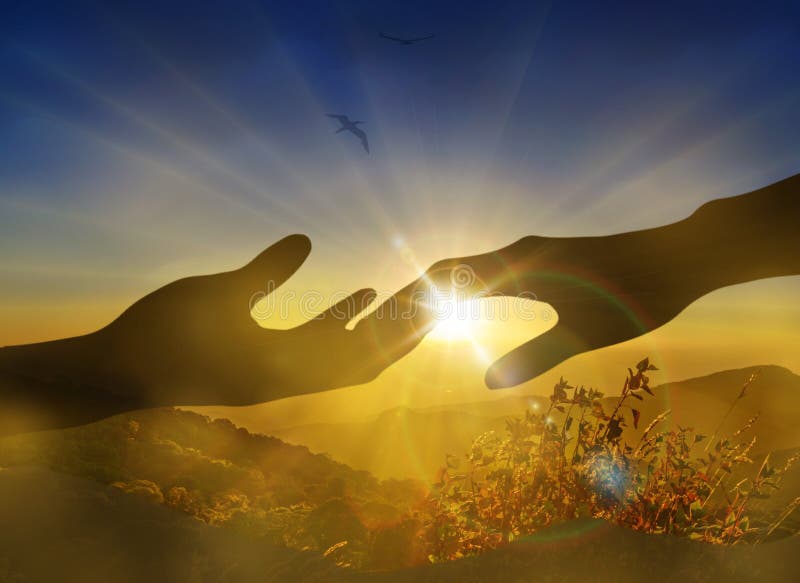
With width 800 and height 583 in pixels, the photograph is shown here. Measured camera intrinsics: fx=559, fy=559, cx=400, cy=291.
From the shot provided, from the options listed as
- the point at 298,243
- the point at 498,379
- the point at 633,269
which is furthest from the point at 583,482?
the point at 298,243

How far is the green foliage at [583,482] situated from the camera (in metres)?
3.66

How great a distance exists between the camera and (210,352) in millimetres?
4656

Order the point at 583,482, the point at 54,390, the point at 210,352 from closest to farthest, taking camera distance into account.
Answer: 1. the point at 583,482
2. the point at 54,390
3. the point at 210,352

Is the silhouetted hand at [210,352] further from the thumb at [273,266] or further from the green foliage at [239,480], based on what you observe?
the green foliage at [239,480]

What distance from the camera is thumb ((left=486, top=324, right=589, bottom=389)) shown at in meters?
4.70

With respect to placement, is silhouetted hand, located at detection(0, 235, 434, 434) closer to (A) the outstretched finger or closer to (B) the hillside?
(A) the outstretched finger

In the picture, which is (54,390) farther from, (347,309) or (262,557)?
(262,557)

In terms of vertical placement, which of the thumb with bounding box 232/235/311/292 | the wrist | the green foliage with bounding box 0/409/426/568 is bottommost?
the green foliage with bounding box 0/409/426/568

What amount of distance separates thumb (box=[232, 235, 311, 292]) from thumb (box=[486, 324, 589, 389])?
1.97m

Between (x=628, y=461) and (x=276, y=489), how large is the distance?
155 inches

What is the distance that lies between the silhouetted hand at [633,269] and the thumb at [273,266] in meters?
1.20

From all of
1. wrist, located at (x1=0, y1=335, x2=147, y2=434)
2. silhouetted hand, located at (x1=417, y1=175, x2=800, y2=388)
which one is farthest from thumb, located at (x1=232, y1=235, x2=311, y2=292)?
wrist, located at (x1=0, y1=335, x2=147, y2=434)

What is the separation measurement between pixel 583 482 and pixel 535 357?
4.15ft

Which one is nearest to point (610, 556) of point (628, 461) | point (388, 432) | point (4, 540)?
point (628, 461)
